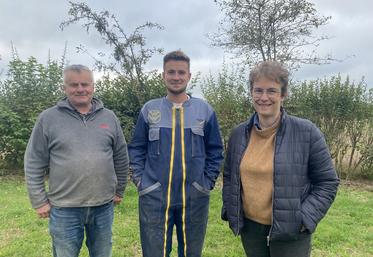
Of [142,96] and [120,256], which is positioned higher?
[142,96]

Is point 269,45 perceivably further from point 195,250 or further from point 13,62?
point 195,250

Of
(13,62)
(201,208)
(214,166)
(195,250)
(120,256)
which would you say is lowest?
(120,256)

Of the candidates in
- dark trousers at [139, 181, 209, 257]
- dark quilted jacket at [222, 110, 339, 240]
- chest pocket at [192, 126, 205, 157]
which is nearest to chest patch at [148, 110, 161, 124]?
chest pocket at [192, 126, 205, 157]

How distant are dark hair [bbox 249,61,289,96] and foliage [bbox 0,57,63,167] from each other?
26.2ft

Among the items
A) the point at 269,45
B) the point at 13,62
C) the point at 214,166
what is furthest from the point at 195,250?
the point at 13,62

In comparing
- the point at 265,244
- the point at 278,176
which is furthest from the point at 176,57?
the point at 265,244

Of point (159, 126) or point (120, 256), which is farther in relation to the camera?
point (120, 256)

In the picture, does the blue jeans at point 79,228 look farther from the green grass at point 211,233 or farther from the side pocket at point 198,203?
the green grass at point 211,233

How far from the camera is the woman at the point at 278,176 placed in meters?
2.50

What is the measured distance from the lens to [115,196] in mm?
3506

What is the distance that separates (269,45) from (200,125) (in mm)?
6964

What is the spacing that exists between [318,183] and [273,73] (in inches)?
32.0

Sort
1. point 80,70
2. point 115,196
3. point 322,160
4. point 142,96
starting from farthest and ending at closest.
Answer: point 142,96 → point 115,196 → point 80,70 → point 322,160

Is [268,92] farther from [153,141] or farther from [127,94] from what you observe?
[127,94]
